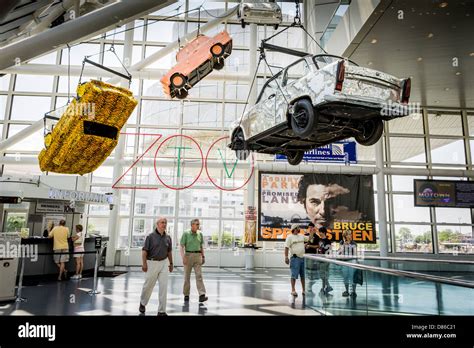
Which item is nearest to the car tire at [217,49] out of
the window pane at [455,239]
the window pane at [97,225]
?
the window pane at [97,225]

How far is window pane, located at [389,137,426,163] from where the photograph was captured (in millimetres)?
14055

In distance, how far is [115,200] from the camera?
12633 mm

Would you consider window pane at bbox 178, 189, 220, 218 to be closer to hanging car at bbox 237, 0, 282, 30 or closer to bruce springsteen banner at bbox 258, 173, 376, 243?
bruce springsteen banner at bbox 258, 173, 376, 243

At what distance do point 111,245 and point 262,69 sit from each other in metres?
9.97

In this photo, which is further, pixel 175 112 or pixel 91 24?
pixel 175 112

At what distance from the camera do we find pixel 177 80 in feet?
31.2

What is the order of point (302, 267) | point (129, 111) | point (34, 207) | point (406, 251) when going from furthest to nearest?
point (406, 251), point (34, 207), point (302, 267), point (129, 111)

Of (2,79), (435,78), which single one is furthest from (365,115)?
(2,79)

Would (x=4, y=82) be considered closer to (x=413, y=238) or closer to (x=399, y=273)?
(x=399, y=273)

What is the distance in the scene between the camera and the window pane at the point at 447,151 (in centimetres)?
1398

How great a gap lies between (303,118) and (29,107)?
13.7 m

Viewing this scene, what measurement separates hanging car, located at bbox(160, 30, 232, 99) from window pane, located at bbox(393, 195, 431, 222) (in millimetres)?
9533

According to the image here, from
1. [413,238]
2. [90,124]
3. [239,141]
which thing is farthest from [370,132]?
[413,238]
